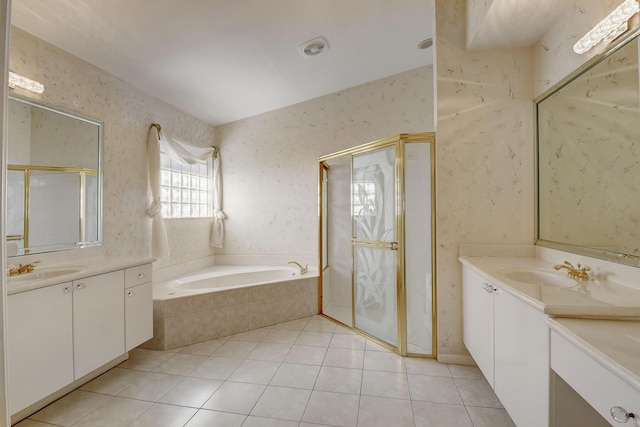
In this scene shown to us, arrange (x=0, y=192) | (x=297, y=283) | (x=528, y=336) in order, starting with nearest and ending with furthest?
1. (x=0, y=192)
2. (x=528, y=336)
3. (x=297, y=283)

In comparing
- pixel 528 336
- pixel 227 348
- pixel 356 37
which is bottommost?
pixel 227 348

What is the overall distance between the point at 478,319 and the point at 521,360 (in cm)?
53

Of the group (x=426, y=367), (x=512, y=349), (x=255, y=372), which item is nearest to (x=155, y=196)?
(x=255, y=372)

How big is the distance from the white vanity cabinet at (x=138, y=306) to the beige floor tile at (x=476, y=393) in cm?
230

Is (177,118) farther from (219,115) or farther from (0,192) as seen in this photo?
(0,192)

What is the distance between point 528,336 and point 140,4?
2813 mm

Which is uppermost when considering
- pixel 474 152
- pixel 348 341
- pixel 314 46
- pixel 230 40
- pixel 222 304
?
pixel 314 46

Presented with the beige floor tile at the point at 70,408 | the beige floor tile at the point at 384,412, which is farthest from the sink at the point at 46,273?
the beige floor tile at the point at 384,412

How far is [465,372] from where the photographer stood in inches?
75.5

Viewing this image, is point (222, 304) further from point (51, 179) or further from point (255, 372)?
point (51, 179)

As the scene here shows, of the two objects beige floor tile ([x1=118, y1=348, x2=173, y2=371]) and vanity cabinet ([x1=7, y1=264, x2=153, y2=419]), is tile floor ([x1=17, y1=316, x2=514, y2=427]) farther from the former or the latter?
vanity cabinet ([x1=7, y1=264, x2=153, y2=419])

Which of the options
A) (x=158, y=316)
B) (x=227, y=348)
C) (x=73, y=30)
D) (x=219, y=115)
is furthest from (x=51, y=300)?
(x=219, y=115)

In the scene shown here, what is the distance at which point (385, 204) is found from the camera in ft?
7.88

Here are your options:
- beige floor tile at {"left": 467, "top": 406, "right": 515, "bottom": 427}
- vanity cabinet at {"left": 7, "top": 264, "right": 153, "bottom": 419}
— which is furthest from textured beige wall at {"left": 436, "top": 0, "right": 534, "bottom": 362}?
vanity cabinet at {"left": 7, "top": 264, "right": 153, "bottom": 419}
